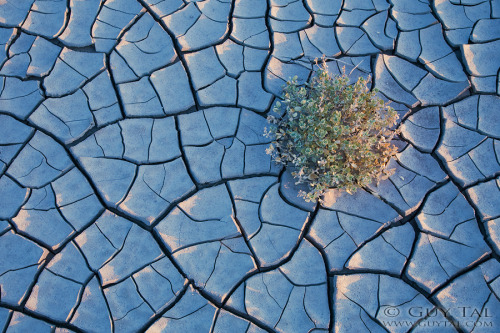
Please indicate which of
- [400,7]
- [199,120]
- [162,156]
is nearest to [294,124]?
[199,120]

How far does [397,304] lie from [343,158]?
35.0 inches

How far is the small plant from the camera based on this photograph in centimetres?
256

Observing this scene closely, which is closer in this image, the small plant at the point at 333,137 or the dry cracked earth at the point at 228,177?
the dry cracked earth at the point at 228,177

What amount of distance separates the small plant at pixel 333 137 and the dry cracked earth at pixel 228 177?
5.1 inches

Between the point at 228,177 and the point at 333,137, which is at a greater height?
the point at 333,137

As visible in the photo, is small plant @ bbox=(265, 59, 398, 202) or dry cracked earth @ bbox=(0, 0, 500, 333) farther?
small plant @ bbox=(265, 59, 398, 202)

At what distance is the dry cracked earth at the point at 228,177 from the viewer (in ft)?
7.74

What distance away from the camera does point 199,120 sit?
294 cm

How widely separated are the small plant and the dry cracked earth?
13 centimetres

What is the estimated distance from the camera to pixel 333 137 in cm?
261

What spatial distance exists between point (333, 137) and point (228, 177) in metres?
0.71

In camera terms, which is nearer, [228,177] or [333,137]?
[333,137]

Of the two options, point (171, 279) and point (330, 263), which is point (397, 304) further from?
point (171, 279)

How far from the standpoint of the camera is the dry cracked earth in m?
2.36
